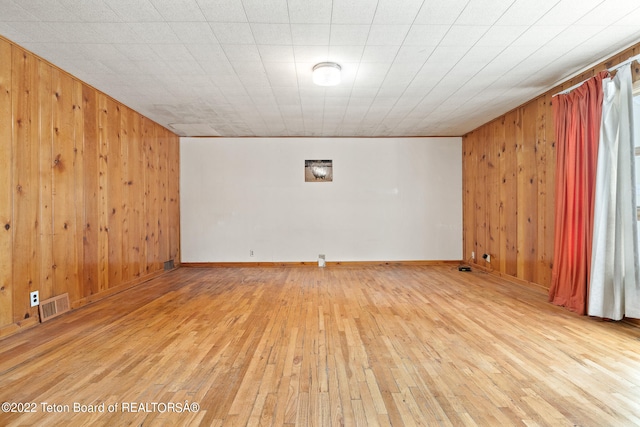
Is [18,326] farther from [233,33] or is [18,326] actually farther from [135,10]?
[233,33]

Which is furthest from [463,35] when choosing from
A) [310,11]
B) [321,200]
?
[321,200]

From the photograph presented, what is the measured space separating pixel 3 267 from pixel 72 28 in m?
2.11

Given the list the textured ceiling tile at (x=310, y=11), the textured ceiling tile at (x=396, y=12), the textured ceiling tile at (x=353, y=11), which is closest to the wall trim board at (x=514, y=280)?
the textured ceiling tile at (x=396, y=12)

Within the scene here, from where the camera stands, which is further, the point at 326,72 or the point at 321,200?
the point at 321,200

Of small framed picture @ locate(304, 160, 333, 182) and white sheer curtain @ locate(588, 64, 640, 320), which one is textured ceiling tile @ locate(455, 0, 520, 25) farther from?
small framed picture @ locate(304, 160, 333, 182)

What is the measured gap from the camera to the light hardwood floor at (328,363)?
1654 mm

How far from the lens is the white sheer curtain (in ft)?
9.36

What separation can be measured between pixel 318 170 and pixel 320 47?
11.8 feet

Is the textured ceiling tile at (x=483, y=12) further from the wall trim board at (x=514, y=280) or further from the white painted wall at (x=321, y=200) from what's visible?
the white painted wall at (x=321, y=200)

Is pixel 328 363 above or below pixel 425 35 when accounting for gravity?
below

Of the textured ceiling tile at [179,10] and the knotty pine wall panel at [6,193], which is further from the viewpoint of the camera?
the knotty pine wall panel at [6,193]

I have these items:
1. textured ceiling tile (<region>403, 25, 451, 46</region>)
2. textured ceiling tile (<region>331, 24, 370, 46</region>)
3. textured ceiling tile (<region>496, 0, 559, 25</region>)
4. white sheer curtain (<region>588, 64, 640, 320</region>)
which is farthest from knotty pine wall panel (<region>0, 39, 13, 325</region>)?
white sheer curtain (<region>588, 64, 640, 320</region>)

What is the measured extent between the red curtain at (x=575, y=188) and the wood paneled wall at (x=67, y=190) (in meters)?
5.50

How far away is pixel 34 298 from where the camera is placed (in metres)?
2.97
